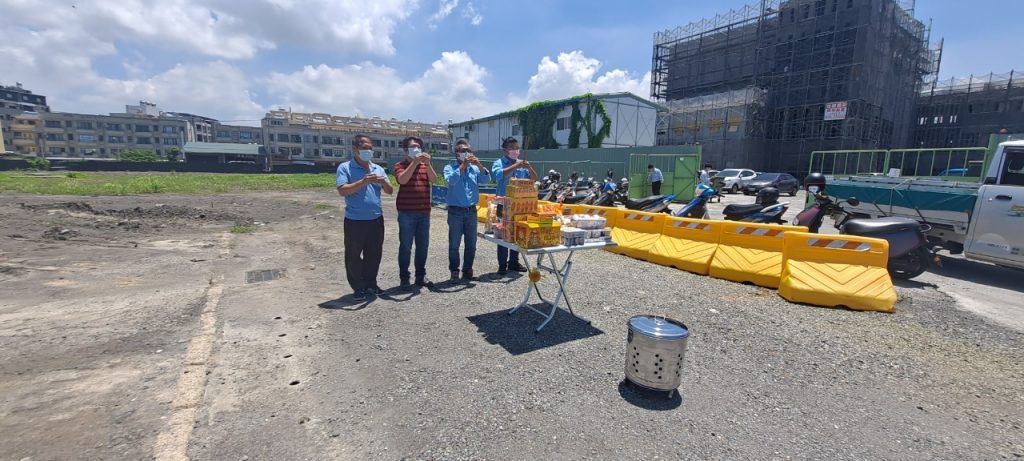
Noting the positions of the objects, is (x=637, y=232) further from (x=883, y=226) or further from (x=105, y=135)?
(x=105, y=135)

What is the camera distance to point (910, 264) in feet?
21.4

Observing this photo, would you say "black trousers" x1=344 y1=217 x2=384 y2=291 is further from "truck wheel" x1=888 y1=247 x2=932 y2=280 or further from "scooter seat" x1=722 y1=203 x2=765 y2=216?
"truck wheel" x1=888 y1=247 x2=932 y2=280

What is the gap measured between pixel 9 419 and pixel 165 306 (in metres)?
2.49

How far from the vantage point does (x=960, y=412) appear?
3084 mm

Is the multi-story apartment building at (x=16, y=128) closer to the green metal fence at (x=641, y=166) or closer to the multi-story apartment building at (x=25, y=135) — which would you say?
the multi-story apartment building at (x=25, y=135)

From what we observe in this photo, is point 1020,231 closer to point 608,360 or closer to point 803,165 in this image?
point 608,360

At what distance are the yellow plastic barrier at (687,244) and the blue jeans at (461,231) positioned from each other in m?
3.36

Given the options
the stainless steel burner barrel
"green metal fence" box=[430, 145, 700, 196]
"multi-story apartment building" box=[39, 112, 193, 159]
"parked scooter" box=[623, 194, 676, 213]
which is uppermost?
"multi-story apartment building" box=[39, 112, 193, 159]

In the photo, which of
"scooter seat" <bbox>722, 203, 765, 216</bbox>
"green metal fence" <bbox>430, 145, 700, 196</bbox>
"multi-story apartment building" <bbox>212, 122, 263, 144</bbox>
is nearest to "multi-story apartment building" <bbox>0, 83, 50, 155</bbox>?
"multi-story apartment building" <bbox>212, 122, 263, 144</bbox>

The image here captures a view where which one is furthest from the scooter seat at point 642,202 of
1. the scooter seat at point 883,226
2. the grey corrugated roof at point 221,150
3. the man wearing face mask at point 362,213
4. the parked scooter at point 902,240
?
the grey corrugated roof at point 221,150

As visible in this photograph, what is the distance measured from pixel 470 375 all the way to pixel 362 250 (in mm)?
2789

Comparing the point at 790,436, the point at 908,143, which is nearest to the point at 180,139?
the point at 790,436

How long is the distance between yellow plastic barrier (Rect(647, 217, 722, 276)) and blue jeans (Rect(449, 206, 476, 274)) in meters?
3.36

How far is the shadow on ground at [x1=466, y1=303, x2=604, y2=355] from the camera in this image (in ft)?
13.9
